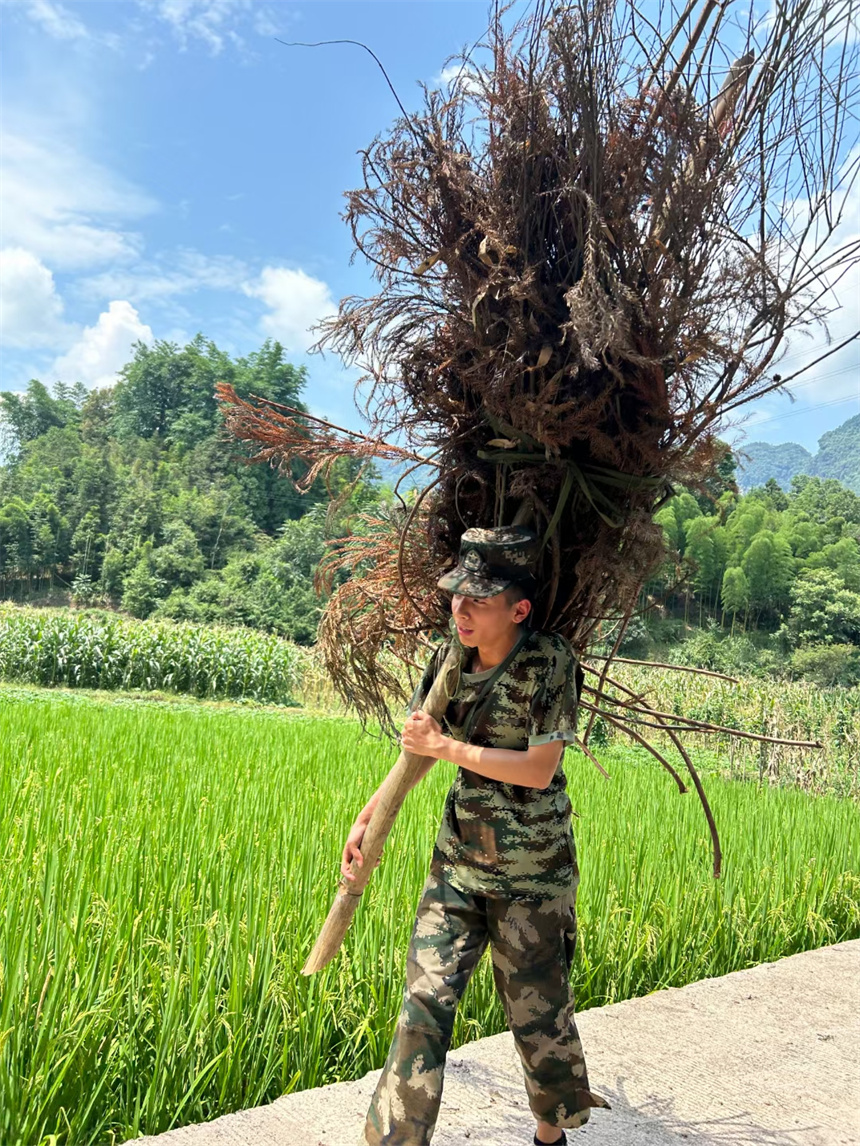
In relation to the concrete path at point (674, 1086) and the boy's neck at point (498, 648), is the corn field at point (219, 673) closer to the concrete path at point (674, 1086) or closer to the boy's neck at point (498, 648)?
the concrete path at point (674, 1086)

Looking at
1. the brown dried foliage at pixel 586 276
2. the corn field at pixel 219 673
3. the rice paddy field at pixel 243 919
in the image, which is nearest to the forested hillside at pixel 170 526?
the corn field at pixel 219 673

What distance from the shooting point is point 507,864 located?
1.77 m

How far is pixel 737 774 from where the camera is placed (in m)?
9.56

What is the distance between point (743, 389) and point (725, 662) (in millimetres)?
29789

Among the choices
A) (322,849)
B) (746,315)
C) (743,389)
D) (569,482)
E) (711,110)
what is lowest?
(322,849)

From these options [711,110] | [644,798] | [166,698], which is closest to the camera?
[711,110]

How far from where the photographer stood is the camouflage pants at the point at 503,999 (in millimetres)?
1682

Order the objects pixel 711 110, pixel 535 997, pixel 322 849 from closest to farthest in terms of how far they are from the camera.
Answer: pixel 535 997, pixel 711 110, pixel 322 849

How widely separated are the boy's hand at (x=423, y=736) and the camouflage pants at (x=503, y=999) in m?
0.34

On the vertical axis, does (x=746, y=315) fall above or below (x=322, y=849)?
above

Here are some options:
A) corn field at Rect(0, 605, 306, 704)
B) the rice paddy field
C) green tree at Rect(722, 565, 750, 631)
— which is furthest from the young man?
green tree at Rect(722, 565, 750, 631)

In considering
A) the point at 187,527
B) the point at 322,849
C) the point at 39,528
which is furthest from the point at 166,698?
the point at 39,528

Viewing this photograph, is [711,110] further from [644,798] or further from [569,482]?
[644,798]

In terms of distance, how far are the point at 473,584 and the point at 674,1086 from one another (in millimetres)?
1582
